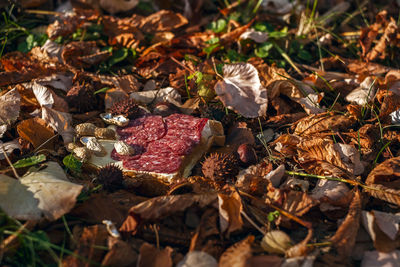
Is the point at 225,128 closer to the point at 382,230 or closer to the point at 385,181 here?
the point at 385,181

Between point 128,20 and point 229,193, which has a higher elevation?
point 128,20

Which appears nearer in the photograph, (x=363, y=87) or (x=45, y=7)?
(x=363, y=87)

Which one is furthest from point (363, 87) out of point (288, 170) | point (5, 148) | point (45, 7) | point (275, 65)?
point (45, 7)

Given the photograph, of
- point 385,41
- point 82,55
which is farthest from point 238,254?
point 385,41

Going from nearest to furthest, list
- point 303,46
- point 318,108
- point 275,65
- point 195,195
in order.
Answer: point 195,195 < point 318,108 < point 275,65 < point 303,46

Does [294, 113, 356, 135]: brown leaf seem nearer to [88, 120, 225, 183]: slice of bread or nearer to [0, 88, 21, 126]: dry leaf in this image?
[88, 120, 225, 183]: slice of bread

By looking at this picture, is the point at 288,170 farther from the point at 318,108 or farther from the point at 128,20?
the point at 128,20

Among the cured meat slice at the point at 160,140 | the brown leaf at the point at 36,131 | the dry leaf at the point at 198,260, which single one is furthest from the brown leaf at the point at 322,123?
the brown leaf at the point at 36,131

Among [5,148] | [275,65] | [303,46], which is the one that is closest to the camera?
[5,148]
